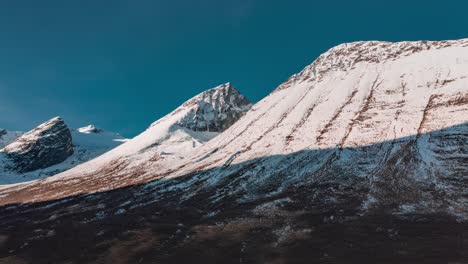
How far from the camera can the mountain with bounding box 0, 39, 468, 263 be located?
2977 cm

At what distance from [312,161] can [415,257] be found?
49494 millimetres

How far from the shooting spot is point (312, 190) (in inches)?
2229

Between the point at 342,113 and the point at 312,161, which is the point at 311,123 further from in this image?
the point at 312,161

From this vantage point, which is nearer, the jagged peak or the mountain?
the mountain

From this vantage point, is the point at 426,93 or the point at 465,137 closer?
the point at 465,137

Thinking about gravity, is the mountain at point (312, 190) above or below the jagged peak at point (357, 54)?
below

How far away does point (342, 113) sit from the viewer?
330 ft

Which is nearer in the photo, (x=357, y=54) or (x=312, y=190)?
(x=312, y=190)

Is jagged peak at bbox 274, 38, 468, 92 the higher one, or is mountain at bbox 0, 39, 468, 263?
jagged peak at bbox 274, 38, 468, 92

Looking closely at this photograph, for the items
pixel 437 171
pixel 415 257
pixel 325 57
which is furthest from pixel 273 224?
pixel 325 57

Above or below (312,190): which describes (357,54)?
above

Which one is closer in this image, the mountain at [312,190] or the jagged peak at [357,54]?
the mountain at [312,190]

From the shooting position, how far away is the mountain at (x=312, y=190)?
97.7ft

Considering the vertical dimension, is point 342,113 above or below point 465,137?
above
